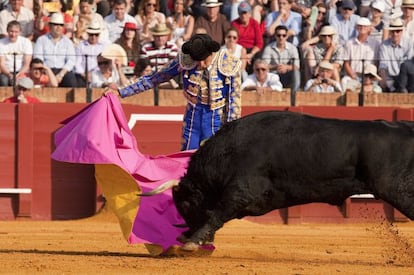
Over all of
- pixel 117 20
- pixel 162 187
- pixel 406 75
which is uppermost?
pixel 117 20

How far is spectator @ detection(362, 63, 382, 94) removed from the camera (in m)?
12.3

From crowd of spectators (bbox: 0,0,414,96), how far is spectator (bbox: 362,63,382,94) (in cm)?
1

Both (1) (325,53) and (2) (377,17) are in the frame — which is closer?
(1) (325,53)

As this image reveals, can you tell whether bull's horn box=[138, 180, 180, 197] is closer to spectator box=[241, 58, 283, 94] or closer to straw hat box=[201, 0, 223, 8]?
spectator box=[241, 58, 283, 94]

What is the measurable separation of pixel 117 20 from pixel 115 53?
2.74 feet

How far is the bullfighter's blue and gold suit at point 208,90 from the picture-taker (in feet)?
26.2

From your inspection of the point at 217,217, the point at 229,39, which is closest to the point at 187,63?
the point at 217,217

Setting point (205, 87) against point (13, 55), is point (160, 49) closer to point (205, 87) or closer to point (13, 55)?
point (13, 55)

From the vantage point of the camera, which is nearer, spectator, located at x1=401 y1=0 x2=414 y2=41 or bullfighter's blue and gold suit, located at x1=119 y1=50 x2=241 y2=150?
bullfighter's blue and gold suit, located at x1=119 y1=50 x2=241 y2=150

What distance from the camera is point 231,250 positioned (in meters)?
8.58

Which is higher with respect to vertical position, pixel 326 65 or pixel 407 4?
pixel 407 4

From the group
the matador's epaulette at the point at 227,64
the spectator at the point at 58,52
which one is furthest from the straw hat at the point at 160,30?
the matador's epaulette at the point at 227,64

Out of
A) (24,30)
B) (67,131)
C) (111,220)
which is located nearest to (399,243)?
(67,131)

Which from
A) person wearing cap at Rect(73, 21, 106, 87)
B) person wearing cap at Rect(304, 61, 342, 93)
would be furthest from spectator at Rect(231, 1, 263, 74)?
person wearing cap at Rect(73, 21, 106, 87)
